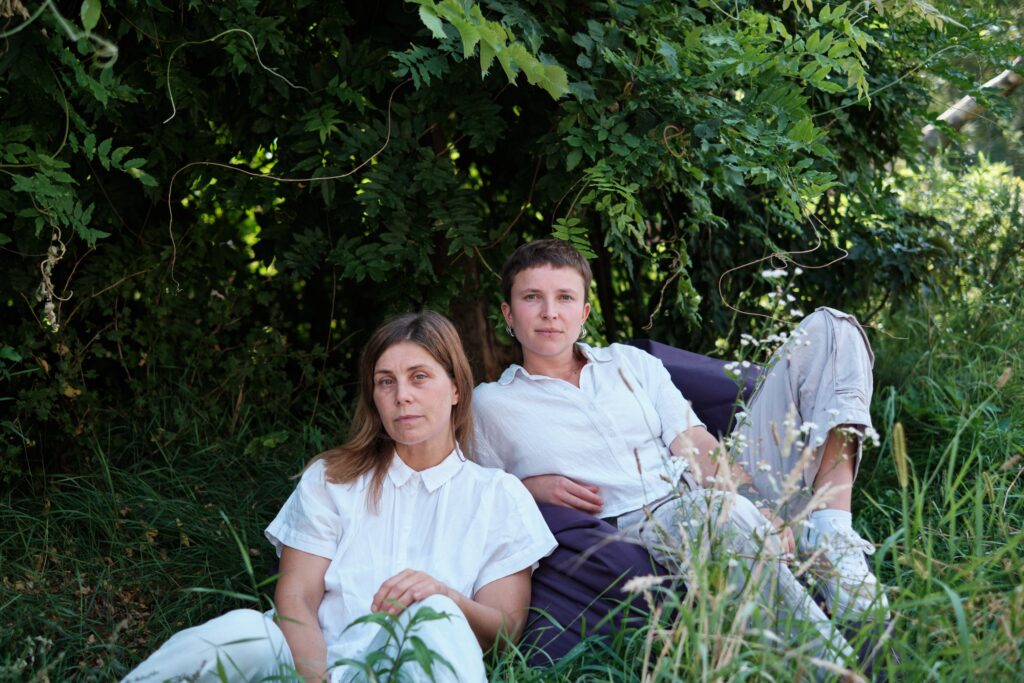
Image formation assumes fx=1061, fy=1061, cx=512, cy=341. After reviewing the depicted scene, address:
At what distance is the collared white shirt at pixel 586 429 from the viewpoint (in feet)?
10.4

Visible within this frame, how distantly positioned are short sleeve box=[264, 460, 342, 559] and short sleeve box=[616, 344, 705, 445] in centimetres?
110

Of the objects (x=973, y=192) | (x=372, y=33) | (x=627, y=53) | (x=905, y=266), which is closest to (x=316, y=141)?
(x=372, y=33)

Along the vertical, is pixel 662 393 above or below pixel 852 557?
above

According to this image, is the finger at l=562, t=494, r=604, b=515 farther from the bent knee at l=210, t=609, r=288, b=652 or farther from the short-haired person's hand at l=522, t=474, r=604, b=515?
the bent knee at l=210, t=609, r=288, b=652

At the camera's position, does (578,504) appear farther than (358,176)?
No

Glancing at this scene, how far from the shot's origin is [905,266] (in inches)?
179

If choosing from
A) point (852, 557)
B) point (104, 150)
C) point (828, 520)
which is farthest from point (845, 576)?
point (104, 150)

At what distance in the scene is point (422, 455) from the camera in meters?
2.88

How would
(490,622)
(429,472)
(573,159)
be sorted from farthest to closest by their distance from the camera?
(573,159) < (429,472) < (490,622)

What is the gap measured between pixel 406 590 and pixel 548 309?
3.58ft

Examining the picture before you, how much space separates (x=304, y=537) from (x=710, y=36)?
1.98m

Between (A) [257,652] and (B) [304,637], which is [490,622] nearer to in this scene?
(B) [304,637]

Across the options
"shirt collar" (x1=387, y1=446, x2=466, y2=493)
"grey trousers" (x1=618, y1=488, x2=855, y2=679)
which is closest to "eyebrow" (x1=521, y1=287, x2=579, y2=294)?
"shirt collar" (x1=387, y1=446, x2=466, y2=493)

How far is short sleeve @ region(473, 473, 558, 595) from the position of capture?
273 centimetres
